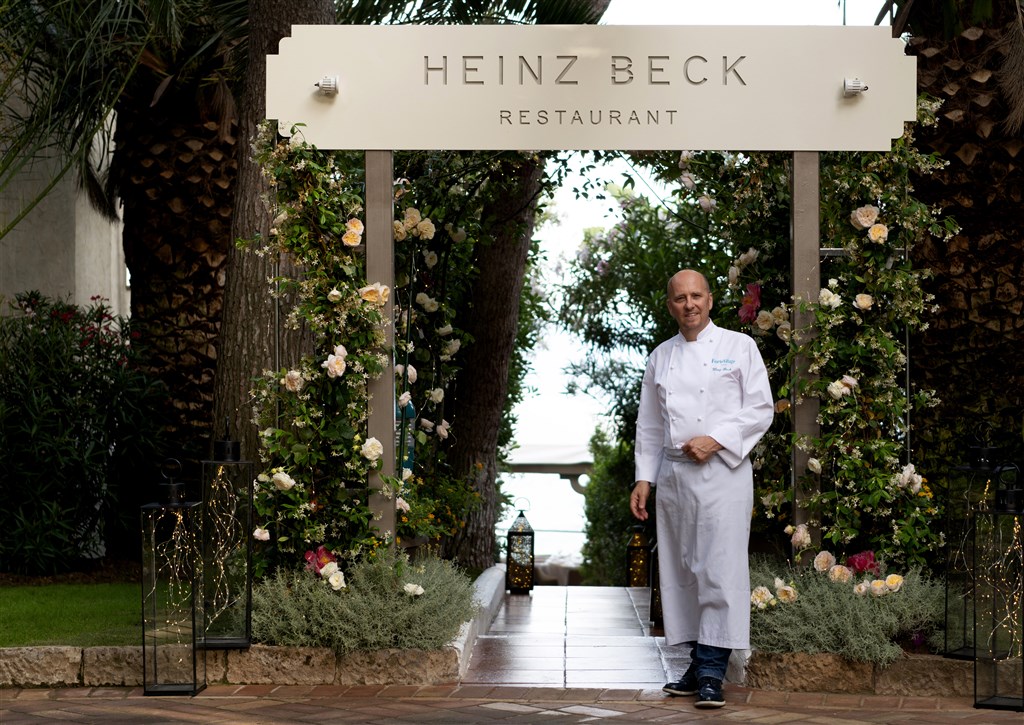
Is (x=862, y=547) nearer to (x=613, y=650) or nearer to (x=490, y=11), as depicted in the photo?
(x=613, y=650)

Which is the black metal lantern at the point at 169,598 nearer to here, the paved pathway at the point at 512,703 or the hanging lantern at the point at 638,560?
the paved pathway at the point at 512,703

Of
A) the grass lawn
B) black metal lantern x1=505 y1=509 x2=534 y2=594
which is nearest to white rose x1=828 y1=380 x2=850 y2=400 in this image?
the grass lawn

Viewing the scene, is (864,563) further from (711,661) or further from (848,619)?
(711,661)

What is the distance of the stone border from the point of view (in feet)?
18.0

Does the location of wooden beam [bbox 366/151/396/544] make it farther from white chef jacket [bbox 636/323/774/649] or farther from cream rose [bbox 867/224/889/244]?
cream rose [bbox 867/224/889/244]

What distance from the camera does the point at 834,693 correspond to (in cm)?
532

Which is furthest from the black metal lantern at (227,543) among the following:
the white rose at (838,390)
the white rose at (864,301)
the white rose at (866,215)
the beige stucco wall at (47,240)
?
the beige stucco wall at (47,240)

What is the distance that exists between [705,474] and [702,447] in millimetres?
141

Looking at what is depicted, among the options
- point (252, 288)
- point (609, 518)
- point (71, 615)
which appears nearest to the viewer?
point (71, 615)

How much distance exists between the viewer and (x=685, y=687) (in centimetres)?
532

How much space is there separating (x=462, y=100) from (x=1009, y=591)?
3.03 meters

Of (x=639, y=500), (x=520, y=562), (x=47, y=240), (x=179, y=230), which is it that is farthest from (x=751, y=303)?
(x=47, y=240)

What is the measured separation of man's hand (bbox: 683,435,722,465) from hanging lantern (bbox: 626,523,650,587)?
15.8 feet

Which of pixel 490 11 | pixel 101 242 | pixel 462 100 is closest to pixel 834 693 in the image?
pixel 462 100
